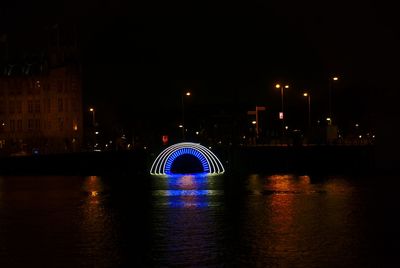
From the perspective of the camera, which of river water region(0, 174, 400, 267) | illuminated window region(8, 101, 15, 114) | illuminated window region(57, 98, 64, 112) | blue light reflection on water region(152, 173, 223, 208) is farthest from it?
illuminated window region(8, 101, 15, 114)

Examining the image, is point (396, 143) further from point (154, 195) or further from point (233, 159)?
point (154, 195)

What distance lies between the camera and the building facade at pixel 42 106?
12094cm

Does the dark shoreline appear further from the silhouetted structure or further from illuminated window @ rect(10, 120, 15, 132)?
illuminated window @ rect(10, 120, 15, 132)

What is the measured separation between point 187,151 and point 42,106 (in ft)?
245

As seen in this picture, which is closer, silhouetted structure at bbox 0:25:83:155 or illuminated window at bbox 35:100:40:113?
silhouetted structure at bbox 0:25:83:155

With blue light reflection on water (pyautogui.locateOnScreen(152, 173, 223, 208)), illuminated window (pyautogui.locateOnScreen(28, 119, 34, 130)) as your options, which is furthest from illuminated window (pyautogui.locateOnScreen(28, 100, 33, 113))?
blue light reflection on water (pyautogui.locateOnScreen(152, 173, 223, 208))

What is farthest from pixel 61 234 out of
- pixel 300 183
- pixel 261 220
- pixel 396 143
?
pixel 396 143

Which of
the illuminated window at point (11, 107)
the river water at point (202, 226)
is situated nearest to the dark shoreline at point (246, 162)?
the river water at point (202, 226)

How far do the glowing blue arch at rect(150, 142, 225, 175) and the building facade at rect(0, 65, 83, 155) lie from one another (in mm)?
67446

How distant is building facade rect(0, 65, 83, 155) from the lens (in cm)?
12094

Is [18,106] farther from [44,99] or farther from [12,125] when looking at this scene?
[44,99]

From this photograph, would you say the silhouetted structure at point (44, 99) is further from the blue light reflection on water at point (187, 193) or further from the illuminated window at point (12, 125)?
the blue light reflection on water at point (187, 193)

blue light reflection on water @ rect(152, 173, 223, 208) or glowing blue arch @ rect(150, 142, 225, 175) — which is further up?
glowing blue arch @ rect(150, 142, 225, 175)

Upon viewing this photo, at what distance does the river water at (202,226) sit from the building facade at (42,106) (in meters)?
86.7
